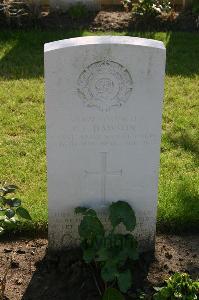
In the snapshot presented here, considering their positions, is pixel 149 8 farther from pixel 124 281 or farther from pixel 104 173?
pixel 124 281

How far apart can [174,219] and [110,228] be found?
2.11 ft

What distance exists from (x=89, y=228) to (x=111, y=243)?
165 millimetres

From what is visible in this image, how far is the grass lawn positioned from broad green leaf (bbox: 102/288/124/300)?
1.04 m

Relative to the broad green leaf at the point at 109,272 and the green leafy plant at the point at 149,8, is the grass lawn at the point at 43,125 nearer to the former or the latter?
the green leafy plant at the point at 149,8

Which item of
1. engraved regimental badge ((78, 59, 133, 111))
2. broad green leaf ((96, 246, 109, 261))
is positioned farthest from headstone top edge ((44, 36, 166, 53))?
broad green leaf ((96, 246, 109, 261))

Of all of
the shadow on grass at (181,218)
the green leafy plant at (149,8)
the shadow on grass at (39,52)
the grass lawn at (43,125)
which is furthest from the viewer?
the green leafy plant at (149,8)

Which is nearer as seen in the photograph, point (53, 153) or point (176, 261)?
point (53, 153)

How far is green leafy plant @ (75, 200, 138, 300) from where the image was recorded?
342 cm

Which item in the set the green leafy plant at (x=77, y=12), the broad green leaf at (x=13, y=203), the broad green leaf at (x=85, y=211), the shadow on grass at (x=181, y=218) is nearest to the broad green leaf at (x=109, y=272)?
the broad green leaf at (x=85, y=211)

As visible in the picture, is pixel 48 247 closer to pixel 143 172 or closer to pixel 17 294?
pixel 17 294

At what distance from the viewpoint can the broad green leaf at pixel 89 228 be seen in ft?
11.7

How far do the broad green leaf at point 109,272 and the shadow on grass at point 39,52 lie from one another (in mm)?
3675

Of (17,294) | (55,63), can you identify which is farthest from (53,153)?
(17,294)

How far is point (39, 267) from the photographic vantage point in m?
3.84
